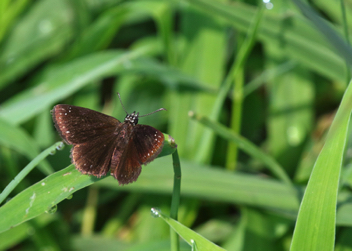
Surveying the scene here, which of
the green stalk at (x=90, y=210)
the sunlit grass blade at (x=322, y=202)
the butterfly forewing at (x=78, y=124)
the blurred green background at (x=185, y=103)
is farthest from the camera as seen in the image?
the green stalk at (x=90, y=210)

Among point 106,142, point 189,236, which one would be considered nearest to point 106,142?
point 106,142

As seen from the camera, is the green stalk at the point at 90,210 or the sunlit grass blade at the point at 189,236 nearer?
the sunlit grass blade at the point at 189,236

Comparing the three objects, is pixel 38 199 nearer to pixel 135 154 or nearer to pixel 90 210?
pixel 135 154

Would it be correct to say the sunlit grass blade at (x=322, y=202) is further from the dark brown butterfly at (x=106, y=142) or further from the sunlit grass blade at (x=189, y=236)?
the dark brown butterfly at (x=106, y=142)

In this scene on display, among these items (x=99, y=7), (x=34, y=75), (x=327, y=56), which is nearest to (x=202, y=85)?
(x=327, y=56)

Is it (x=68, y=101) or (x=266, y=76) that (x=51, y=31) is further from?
(x=266, y=76)

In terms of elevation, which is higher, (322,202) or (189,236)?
(322,202)

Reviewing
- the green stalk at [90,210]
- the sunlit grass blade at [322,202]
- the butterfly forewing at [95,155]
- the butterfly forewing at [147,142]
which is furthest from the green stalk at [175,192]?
the green stalk at [90,210]
